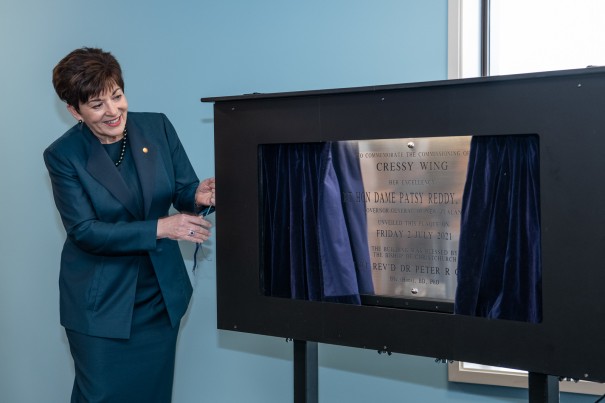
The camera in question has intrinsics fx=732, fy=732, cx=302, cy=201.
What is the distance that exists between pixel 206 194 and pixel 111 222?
0.92ft

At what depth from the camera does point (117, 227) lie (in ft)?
6.42

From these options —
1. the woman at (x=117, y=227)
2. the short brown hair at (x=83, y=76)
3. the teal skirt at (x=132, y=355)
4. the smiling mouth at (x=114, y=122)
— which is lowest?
the teal skirt at (x=132, y=355)

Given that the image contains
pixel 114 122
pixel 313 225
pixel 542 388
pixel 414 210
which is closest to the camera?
pixel 542 388

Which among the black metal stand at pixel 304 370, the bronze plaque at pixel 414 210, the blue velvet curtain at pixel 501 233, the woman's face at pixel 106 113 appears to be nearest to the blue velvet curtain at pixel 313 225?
the bronze plaque at pixel 414 210

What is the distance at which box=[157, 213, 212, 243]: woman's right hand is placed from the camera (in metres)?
1.90

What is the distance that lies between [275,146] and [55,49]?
151cm

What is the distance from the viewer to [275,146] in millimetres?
1729

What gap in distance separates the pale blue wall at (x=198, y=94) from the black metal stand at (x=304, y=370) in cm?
29

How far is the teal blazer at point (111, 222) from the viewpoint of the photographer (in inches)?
78.1

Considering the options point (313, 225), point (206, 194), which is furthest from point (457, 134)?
point (206, 194)

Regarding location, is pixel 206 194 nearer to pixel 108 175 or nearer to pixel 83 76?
pixel 108 175

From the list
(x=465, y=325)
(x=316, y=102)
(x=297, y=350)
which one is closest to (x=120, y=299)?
(x=297, y=350)

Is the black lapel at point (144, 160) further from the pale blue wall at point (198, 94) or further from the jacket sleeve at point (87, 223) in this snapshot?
the pale blue wall at point (198, 94)

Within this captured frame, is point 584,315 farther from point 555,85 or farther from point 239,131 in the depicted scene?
point 239,131
